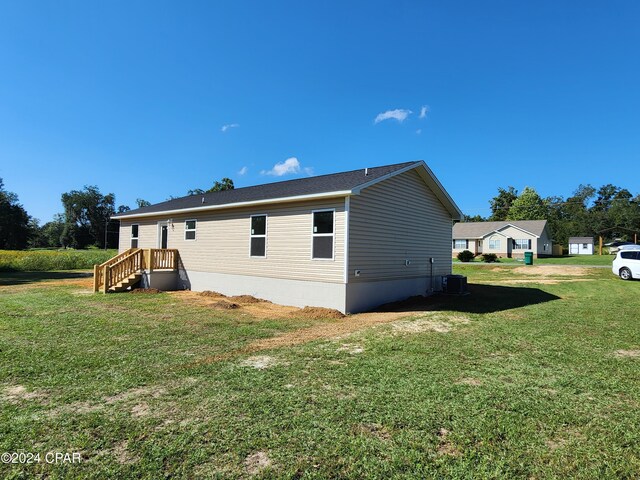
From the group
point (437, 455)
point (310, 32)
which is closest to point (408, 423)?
point (437, 455)

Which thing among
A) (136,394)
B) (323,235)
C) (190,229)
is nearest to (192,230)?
(190,229)

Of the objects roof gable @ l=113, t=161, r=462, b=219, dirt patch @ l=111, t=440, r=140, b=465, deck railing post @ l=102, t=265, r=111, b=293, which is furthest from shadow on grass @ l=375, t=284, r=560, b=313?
deck railing post @ l=102, t=265, r=111, b=293

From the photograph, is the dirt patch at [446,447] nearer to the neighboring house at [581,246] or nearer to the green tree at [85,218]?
the neighboring house at [581,246]

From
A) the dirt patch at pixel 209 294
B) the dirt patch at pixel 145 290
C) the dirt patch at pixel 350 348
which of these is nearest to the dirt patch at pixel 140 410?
the dirt patch at pixel 350 348

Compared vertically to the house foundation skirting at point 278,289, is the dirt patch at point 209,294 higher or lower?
lower

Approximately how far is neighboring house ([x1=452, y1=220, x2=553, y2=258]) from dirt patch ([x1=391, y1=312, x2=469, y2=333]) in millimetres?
36404

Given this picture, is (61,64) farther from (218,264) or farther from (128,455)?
(128,455)

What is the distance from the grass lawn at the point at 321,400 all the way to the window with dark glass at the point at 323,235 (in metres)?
2.60

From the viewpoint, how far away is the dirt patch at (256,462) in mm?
2494

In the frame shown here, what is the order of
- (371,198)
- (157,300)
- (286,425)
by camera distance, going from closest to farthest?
(286,425), (371,198), (157,300)

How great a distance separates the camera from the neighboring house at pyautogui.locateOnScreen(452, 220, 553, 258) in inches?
1636

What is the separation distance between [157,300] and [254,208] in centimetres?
443

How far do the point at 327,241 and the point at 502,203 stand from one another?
257ft

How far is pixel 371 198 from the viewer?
10.2 meters
